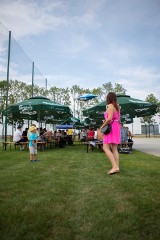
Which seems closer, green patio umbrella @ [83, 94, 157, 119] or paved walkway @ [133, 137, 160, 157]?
green patio umbrella @ [83, 94, 157, 119]

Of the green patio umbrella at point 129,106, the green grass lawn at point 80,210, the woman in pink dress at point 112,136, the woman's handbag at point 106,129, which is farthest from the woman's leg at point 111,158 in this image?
the green patio umbrella at point 129,106

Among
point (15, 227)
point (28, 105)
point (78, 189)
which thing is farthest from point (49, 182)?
point (28, 105)

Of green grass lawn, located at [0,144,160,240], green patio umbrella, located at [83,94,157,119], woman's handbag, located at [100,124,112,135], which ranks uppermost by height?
green patio umbrella, located at [83,94,157,119]

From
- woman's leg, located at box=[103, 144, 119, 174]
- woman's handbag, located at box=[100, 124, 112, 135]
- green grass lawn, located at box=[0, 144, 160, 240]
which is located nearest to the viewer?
green grass lawn, located at box=[0, 144, 160, 240]

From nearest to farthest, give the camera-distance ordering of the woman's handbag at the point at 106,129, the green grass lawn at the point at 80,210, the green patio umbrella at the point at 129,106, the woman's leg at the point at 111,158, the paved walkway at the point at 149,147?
the green grass lawn at the point at 80,210 → the woman's leg at the point at 111,158 → the woman's handbag at the point at 106,129 → the green patio umbrella at the point at 129,106 → the paved walkway at the point at 149,147

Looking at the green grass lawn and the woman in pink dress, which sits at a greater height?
the woman in pink dress

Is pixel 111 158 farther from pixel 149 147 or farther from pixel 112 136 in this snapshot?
pixel 149 147

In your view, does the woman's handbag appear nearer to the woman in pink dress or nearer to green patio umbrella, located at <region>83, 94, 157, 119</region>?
the woman in pink dress

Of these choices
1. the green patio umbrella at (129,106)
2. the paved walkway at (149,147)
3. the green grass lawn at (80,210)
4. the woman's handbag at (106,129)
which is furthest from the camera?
the paved walkway at (149,147)

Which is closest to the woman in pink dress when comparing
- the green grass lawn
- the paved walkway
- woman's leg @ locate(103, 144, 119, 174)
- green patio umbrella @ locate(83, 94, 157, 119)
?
woman's leg @ locate(103, 144, 119, 174)

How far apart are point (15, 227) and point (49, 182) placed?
2.08 metres

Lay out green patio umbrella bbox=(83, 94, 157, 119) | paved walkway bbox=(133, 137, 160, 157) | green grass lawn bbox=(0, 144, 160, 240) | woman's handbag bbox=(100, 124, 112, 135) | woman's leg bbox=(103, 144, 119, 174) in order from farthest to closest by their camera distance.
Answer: paved walkway bbox=(133, 137, 160, 157)
green patio umbrella bbox=(83, 94, 157, 119)
woman's handbag bbox=(100, 124, 112, 135)
woman's leg bbox=(103, 144, 119, 174)
green grass lawn bbox=(0, 144, 160, 240)

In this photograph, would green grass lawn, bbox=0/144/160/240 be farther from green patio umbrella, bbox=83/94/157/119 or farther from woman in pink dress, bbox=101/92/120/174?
green patio umbrella, bbox=83/94/157/119

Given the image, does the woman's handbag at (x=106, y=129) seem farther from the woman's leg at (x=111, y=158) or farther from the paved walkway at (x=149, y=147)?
the paved walkway at (x=149, y=147)
